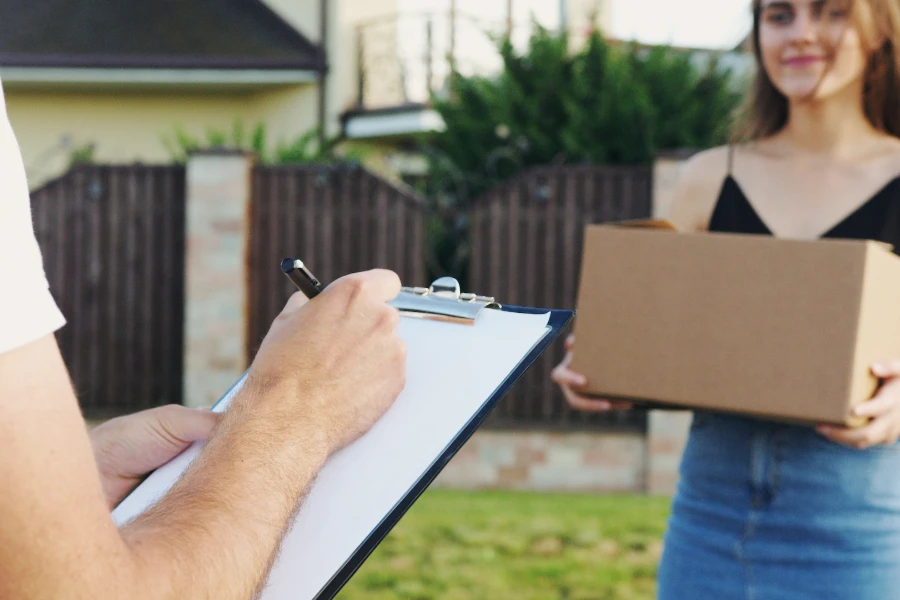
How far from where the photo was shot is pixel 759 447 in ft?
5.67

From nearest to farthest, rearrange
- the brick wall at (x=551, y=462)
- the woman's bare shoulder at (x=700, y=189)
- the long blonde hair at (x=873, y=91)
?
the long blonde hair at (x=873, y=91)
the woman's bare shoulder at (x=700, y=189)
the brick wall at (x=551, y=462)

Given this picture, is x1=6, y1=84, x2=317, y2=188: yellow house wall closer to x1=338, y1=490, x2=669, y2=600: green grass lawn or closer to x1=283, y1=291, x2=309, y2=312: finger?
x1=338, y1=490, x2=669, y2=600: green grass lawn

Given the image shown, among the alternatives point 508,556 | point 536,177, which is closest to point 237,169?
point 536,177

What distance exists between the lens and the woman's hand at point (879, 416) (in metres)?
1.56

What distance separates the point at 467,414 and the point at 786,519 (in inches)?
37.3

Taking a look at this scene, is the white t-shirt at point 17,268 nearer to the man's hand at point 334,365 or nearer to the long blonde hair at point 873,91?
the man's hand at point 334,365

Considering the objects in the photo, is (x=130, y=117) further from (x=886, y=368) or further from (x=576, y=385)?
(x=886, y=368)

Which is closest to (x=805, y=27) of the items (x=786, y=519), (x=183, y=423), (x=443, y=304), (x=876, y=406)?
(x=876, y=406)

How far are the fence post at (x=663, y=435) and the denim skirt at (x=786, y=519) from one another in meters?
4.45

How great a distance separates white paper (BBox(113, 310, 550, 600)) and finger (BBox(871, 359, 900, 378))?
2.53 feet

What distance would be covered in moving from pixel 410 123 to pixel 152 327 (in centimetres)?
558

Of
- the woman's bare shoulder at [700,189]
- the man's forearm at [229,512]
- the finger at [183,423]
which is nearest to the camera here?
the man's forearm at [229,512]

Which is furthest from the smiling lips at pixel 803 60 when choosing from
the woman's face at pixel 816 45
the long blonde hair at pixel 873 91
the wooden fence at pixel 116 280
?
the wooden fence at pixel 116 280

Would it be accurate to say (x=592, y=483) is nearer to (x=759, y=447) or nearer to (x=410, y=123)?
(x=759, y=447)
